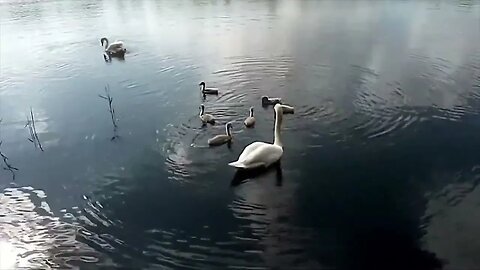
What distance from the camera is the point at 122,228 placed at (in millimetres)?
4996

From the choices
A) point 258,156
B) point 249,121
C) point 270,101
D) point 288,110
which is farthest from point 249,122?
point 258,156

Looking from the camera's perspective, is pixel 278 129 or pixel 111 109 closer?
pixel 278 129

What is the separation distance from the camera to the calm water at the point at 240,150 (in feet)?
15.3

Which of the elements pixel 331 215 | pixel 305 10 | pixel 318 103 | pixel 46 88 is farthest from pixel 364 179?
pixel 305 10

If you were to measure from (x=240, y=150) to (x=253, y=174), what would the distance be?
0.58 m

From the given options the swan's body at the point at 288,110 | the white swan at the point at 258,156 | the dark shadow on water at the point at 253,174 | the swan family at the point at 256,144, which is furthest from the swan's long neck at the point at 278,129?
the swan's body at the point at 288,110

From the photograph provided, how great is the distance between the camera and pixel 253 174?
5.80 meters

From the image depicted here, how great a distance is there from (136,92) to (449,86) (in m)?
5.01

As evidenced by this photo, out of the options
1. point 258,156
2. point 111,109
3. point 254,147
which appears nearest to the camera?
point 258,156

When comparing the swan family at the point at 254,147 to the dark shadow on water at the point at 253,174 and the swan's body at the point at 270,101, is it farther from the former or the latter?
the swan's body at the point at 270,101

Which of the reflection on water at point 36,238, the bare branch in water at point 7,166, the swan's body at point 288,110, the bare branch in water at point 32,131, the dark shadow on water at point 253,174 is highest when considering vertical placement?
the swan's body at point 288,110

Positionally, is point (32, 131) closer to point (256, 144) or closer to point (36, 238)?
point (36, 238)

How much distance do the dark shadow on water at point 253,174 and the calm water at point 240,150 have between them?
2 centimetres

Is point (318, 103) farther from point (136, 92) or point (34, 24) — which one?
point (34, 24)
